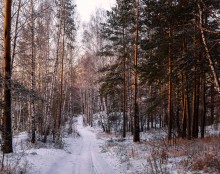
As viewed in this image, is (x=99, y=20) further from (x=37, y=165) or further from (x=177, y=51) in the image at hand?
(x=37, y=165)

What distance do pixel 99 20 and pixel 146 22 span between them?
50.7ft

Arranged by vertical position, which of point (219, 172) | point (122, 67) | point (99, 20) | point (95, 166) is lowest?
point (95, 166)

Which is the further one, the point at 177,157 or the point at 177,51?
the point at 177,51

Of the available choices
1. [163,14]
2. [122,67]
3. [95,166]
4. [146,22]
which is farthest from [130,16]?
[95,166]

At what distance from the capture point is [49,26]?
24.1m

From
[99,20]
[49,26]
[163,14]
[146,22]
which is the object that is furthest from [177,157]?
[99,20]

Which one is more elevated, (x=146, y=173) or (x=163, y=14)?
(x=163, y=14)

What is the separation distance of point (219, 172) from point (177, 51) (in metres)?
12.4

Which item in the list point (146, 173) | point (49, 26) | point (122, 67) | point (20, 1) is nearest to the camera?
point (146, 173)

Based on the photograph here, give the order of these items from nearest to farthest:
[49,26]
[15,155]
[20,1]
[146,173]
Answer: [146,173] → [15,155] → [20,1] → [49,26]

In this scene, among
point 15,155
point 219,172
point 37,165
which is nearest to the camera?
point 219,172

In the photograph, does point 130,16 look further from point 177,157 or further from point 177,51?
point 177,157

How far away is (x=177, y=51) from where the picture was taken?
18.5m

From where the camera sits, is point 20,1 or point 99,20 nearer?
point 20,1
